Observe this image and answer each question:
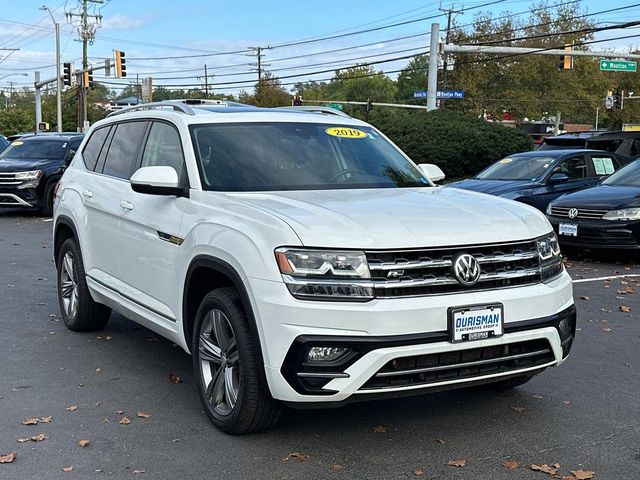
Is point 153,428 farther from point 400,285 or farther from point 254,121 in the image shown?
point 254,121

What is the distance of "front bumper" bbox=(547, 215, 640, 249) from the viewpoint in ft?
33.8

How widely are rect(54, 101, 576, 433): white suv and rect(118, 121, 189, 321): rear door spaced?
0.02 m

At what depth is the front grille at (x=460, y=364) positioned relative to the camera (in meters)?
3.84

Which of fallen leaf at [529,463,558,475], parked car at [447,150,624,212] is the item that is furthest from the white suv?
parked car at [447,150,624,212]

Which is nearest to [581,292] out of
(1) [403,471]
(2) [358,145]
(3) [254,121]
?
(2) [358,145]

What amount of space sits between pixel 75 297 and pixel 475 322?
3.94 metres

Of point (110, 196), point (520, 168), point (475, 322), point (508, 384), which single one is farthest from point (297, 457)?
point (520, 168)

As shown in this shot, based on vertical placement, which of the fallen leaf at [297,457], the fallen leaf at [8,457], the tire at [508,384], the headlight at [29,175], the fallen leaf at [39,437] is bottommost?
the fallen leaf at [297,457]

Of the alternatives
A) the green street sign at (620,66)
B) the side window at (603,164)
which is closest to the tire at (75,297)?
the side window at (603,164)

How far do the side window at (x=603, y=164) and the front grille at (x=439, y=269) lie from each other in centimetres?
1032

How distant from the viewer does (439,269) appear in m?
3.93

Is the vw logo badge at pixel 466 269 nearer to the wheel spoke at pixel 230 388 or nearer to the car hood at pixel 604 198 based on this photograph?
the wheel spoke at pixel 230 388

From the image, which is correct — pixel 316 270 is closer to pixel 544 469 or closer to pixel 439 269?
pixel 439 269

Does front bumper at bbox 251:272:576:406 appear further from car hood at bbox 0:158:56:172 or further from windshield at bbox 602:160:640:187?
car hood at bbox 0:158:56:172
